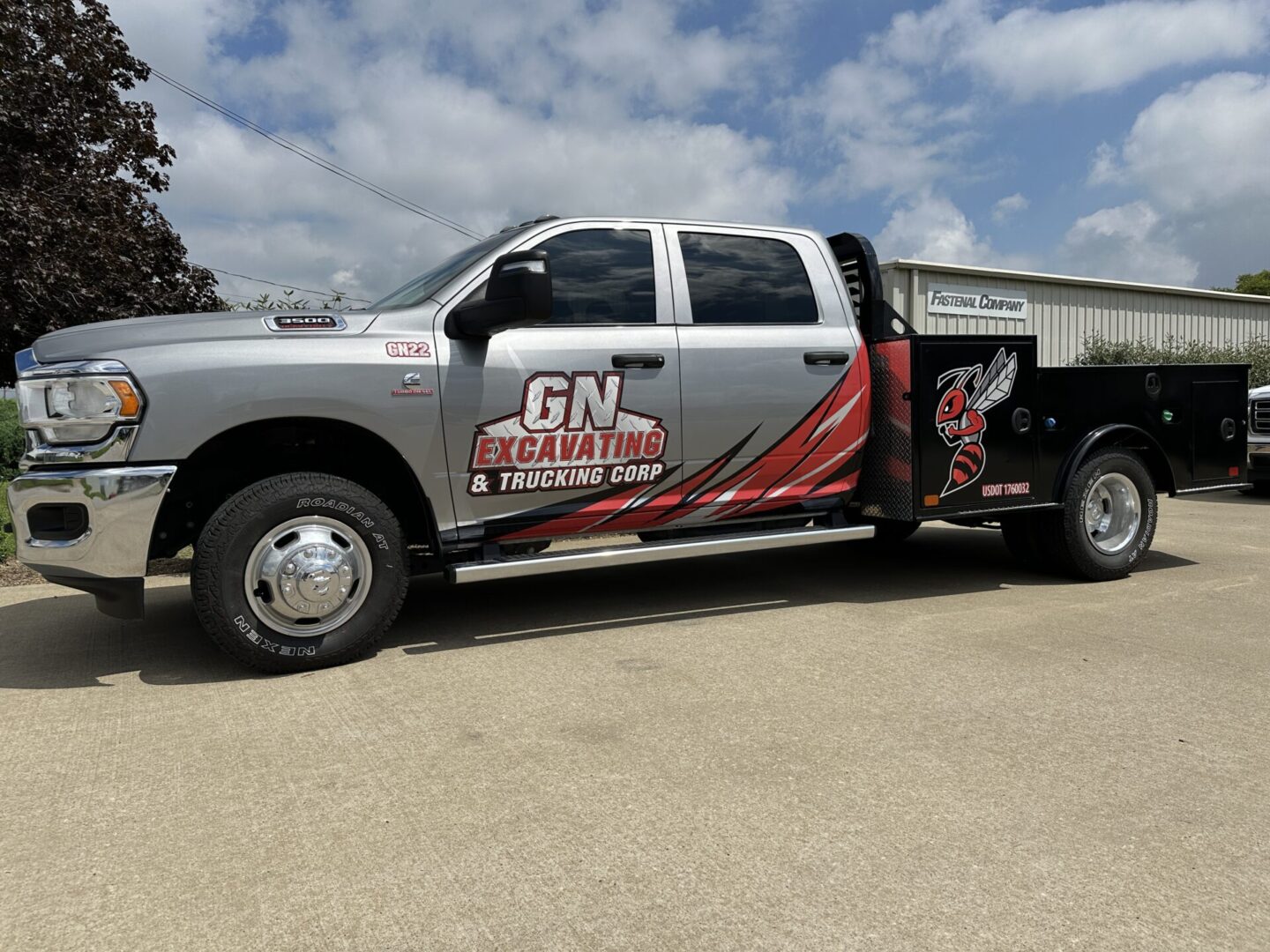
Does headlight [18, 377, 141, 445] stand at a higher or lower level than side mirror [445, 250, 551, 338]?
lower

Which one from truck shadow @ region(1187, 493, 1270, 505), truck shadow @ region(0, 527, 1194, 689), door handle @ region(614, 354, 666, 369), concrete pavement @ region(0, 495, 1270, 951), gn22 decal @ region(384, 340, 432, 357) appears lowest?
concrete pavement @ region(0, 495, 1270, 951)

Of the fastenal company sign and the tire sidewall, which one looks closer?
the tire sidewall

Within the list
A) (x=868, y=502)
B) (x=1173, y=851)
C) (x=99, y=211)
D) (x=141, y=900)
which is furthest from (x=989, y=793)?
(x=99, y=211)

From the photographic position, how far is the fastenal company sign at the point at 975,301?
15.2 metres

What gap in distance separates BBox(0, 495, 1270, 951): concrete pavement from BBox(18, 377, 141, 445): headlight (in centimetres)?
106

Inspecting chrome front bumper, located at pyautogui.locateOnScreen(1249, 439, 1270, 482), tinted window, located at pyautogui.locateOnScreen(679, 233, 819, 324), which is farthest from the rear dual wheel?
chrome front bumper, located at pyautogui.locateOnScreen(1249, 439, 1270, 482)

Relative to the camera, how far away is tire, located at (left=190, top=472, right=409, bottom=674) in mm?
3857

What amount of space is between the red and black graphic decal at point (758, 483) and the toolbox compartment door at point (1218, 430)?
2534mm

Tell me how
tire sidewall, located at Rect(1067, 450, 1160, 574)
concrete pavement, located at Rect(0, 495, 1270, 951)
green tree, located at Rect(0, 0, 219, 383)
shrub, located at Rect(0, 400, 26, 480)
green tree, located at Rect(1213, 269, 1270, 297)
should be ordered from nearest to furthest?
1. concrete pavement, located at Rect(0, 495, 1270, 951)
2. tire sidewall, located at Rect(1067, 450, 1160, 574)
3. green tree, located at Rect(0, 0, 219, 383)
4. shrub, located at Rect(0, 400, 26, 480)
5. green tree, located at Rect(1213, 269, 1270, 297)

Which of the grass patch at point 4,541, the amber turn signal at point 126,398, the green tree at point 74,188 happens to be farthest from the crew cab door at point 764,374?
the green tree at point 74,188

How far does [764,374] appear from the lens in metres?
4.94

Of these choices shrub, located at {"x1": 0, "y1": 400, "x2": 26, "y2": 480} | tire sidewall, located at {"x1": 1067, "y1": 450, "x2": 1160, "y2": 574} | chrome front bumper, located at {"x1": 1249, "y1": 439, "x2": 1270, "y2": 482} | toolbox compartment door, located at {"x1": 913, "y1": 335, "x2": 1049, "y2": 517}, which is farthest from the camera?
shrub, located at {"x1": 0, "y1": 400, "x2": 26, "y2": 480}

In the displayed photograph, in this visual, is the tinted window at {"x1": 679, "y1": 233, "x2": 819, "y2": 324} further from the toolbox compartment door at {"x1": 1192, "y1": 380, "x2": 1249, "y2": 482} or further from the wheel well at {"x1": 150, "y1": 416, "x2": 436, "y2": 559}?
the toolbox compartment door at {"x1": 1192, "y1": 380, "x2": 1249, "y2": 482}

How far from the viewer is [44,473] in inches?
147
